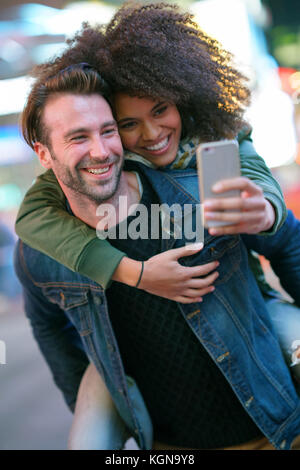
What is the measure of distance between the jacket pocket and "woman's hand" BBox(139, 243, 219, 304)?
29 centimetres

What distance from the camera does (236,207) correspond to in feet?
2.93

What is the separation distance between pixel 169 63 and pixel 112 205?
47 cm

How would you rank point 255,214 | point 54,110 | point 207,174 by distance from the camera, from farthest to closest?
point 54,110 < point 255,214 < point 207,174

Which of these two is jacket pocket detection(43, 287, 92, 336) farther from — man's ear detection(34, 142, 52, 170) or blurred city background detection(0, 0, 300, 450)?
blurred city background detection(0, 0, 300, 450)

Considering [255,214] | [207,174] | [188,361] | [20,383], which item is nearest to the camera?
[207,174]

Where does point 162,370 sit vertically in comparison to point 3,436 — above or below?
above

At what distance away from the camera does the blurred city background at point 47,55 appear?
1.94 m

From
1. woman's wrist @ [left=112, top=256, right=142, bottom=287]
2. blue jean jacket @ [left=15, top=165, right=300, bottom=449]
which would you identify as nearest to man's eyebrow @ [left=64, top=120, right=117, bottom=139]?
blue jean jacket @ [left=15, top=165, right=300, bottom=449]

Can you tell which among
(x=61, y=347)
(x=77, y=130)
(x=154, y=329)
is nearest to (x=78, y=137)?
(x=77, y=130)

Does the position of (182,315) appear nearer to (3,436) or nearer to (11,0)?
(3,436)

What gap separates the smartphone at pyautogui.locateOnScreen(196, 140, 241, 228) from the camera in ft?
2.84
